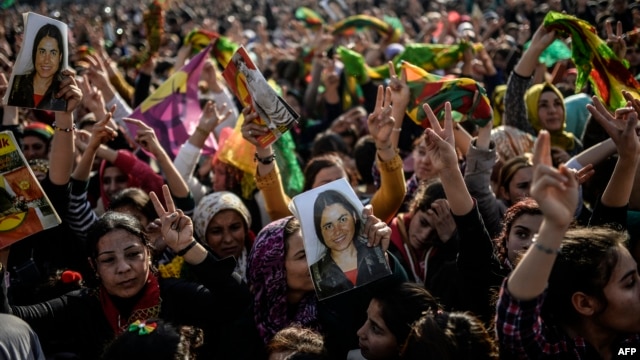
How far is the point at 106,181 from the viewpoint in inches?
170

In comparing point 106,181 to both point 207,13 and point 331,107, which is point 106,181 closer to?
point 331,107

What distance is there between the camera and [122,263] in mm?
2818

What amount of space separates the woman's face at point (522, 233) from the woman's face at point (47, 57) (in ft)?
7.39

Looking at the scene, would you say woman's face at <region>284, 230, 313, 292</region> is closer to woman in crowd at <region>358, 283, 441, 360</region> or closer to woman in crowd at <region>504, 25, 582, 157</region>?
woman in crowd at <region>358, 283, 441, 360</region>

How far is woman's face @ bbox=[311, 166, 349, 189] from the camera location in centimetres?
402

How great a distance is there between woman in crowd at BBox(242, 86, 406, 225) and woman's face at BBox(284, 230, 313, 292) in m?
0.65

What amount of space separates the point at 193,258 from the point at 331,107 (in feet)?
15.5

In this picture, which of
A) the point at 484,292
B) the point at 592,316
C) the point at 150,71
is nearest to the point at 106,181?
the point at 150,71

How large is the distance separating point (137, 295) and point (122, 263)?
15cm

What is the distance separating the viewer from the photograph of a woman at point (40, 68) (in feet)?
10.4

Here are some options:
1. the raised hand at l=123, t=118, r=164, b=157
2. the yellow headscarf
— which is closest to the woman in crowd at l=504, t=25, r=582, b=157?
the yellow headscarf

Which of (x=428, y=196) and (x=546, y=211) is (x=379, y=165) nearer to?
(x=428, y=196)

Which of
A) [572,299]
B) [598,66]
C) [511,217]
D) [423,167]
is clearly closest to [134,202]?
[423,167]

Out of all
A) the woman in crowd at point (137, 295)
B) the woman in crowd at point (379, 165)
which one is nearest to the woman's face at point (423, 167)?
the woman in crowd at point (379, 165)
